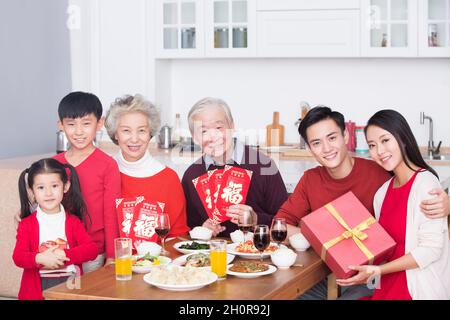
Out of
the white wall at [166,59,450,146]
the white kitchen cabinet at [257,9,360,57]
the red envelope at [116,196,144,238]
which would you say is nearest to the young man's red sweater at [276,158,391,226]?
the red envelope at [116,196,144,238]

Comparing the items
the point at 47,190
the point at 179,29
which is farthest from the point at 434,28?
the point at 47,190

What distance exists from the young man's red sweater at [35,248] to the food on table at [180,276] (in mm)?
503

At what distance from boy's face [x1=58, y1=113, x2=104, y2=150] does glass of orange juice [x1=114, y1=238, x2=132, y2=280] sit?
27.2 inches

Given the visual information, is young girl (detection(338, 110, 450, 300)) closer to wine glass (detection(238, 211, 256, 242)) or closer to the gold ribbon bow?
the gold ribbon bow

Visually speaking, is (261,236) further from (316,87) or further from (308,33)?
(316,87)

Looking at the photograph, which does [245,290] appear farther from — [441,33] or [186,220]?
[441,33]

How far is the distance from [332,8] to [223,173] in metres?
2.15

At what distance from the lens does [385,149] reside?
2312mm

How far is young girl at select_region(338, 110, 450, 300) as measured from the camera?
2172 millimetres

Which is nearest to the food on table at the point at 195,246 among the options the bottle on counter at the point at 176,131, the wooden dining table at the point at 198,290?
the wooden dining table at the point at 198,290

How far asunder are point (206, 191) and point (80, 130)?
56cm

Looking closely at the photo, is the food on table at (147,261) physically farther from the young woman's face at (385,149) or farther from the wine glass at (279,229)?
the young woman's face at (385,149)
